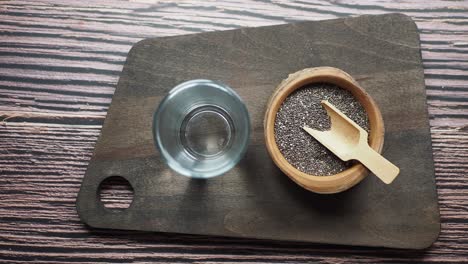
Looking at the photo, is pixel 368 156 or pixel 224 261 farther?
pixel 224 261

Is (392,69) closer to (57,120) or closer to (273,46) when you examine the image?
(273,46)

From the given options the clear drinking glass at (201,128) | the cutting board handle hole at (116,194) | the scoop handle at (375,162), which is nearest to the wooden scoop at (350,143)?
the scoop handle at (375,162)

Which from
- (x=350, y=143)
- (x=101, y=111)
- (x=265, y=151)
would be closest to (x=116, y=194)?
(x=101, y=111)

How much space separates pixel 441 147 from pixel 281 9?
0.40m

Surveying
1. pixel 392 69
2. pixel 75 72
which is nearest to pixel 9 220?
pixel 75 72

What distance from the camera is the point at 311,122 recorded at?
824 mm

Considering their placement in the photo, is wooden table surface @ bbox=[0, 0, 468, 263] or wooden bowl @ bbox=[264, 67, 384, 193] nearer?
wooden bowl @ bbox=[264, 67, 384, 193]

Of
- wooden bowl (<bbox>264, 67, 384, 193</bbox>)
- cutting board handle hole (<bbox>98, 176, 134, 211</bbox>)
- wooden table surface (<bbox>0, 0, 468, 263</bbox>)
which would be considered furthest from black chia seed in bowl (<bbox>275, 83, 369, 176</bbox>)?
cutting board handle hole (<bbox>98, 176, 134, 211</bbox>)

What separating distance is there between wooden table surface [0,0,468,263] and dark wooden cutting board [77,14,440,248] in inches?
1.8

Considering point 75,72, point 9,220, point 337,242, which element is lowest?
point 337,242

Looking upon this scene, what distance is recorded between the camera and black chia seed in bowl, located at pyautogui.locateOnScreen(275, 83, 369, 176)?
81cm

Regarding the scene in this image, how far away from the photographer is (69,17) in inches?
37.8

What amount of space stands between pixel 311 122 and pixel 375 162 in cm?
13

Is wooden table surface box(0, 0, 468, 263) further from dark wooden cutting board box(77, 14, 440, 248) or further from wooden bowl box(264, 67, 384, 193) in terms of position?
wooden bowl box(264, 67, 384, 193)
